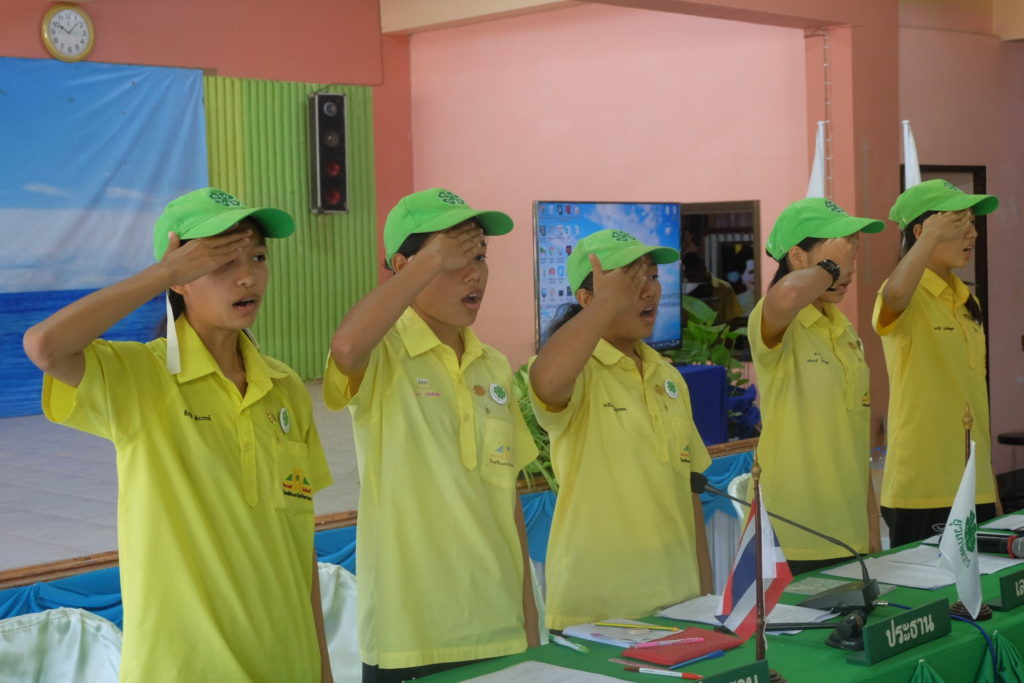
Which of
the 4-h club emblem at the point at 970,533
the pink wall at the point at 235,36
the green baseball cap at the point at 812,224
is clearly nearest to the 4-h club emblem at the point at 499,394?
the 4-h club emblem at the point at 970,533

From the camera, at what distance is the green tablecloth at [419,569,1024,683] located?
77.1 inches

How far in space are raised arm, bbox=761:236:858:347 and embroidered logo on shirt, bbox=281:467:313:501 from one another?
1.23 meters

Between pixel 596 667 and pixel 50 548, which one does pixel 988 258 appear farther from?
pixel 596 667

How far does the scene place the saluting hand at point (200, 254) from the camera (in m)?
1.88

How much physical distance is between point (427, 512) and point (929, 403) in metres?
1.77

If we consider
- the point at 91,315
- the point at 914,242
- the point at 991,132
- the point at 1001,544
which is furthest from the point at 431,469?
the point at 991,132

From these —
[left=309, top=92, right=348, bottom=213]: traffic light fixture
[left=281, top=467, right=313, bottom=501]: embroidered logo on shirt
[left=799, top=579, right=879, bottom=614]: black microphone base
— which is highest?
[left=309, top=92, right=348, bottom=213]: traffic light fixture

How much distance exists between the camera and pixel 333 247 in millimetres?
10844

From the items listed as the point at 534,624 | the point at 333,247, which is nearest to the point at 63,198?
the point at 333,247

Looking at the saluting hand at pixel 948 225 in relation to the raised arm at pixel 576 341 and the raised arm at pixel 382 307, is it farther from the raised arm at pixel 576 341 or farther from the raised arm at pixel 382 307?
the raised arm at pixel 382 307

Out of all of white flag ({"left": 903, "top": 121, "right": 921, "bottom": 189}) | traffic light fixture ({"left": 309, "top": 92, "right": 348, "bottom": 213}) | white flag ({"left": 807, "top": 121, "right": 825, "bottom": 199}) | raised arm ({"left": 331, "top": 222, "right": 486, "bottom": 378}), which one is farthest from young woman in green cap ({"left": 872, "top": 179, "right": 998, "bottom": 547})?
traffic light fixture ({"left": 309, "top": 92, "right": 348, "bottom": 213})

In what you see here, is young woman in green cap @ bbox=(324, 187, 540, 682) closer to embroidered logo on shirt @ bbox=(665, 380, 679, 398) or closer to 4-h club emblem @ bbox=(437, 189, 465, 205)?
4-h club emblem @ bbox=(437, 189, 465, 205)

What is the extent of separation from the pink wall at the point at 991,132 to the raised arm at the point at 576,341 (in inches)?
209

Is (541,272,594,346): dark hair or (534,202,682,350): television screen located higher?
(534,202,682,350): television screen
